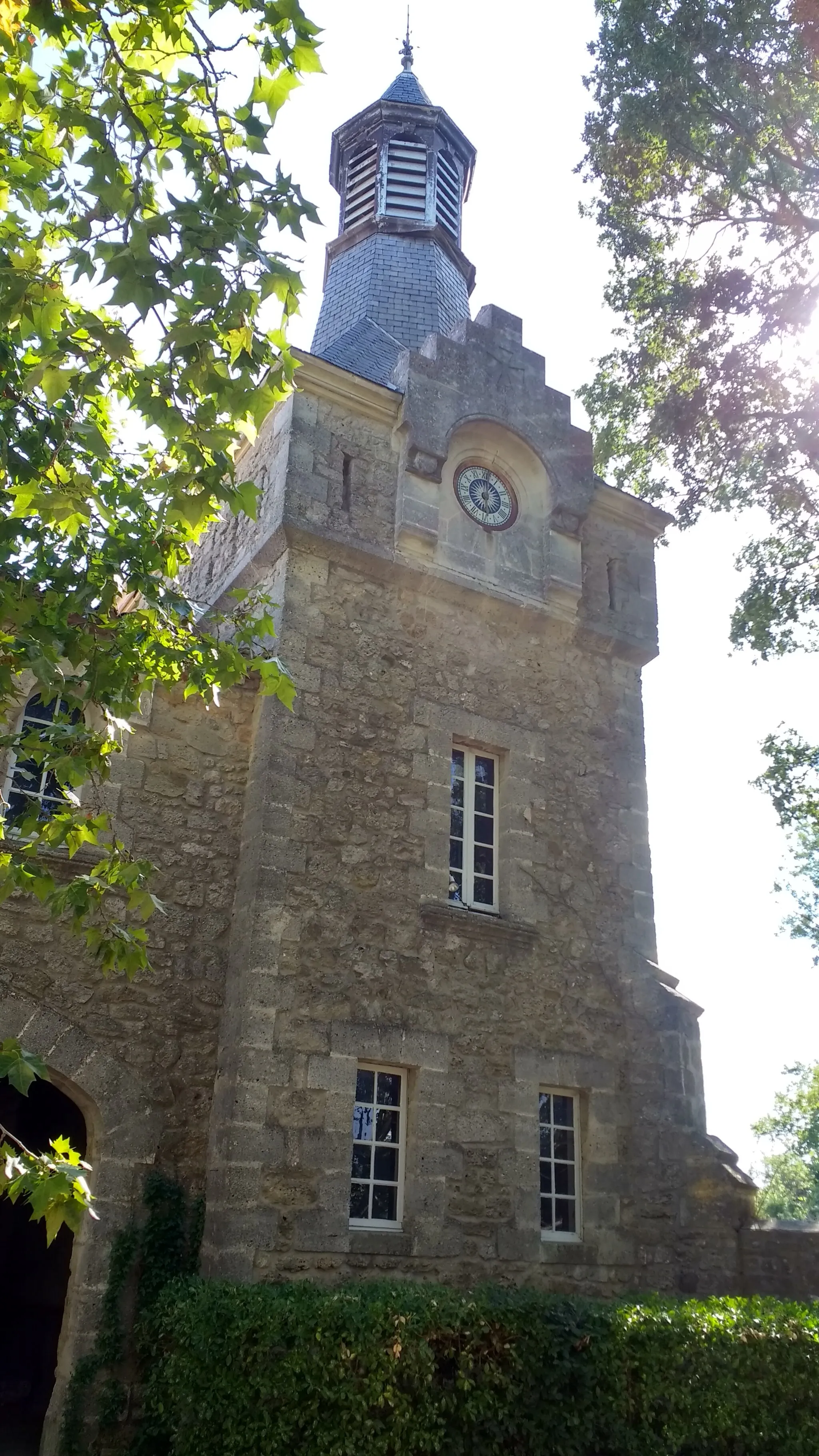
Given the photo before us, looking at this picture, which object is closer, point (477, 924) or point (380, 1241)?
point (380, 1241)

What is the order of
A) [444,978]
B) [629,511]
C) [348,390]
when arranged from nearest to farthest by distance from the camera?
[444,978]
[348,390]
[629,511]

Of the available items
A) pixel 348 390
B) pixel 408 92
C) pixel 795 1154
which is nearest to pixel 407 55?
pixel 408 92

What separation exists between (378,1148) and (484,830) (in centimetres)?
265

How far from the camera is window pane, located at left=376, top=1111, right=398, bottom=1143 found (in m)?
7.56

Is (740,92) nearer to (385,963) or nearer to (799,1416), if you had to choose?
(385,963)

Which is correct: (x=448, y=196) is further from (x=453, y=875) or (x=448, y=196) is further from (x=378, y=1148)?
(x=378, y=1148)

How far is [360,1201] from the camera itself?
24.0 feet

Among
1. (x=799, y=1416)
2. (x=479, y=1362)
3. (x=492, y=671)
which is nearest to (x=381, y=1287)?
(x=479, y=1362)

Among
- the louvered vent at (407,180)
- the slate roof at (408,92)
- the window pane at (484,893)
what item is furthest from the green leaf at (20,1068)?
the slate roof at (408,92)

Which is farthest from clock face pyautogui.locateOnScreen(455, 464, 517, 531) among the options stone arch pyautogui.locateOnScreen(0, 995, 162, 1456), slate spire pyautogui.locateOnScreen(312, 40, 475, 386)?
stone arch pyautogui.locateOnScreen(0, 995, 162, 1456)

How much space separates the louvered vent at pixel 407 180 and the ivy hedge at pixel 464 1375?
11.5 meters

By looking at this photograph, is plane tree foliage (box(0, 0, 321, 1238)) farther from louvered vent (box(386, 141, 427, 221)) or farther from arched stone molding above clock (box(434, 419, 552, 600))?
louvered vent (box(386, 141, 427, 221))

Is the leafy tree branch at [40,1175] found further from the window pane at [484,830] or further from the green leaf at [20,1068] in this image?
the window pane at [484,830]

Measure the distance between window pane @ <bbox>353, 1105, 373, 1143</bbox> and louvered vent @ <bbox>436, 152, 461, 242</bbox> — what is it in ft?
33.8
